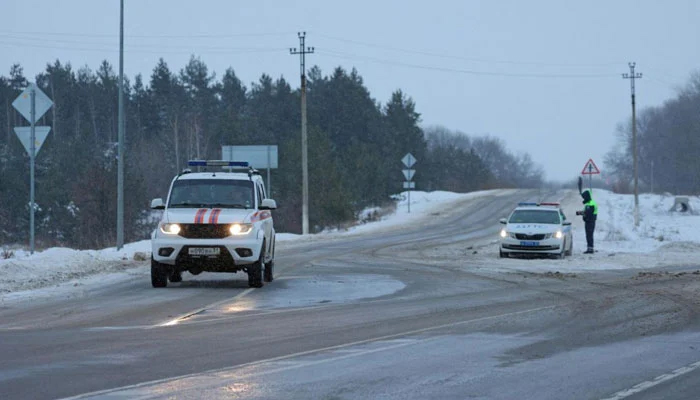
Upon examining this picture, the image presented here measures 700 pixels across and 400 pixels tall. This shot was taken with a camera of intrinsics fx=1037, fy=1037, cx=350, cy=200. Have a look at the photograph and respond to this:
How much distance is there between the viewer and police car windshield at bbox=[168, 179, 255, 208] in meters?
19.2

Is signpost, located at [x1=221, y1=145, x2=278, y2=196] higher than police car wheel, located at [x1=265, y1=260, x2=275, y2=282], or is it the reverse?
signpost, located at [x1=221, y1=145, x2=278, y2=196]

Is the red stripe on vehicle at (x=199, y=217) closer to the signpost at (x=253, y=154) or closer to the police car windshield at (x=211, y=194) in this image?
the police car windshield at (x=211, y=194)

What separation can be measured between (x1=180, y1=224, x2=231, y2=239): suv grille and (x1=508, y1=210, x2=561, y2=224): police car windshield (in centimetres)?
1354

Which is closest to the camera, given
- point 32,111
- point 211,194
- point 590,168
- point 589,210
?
point 211,194

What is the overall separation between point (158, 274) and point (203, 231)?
133cm

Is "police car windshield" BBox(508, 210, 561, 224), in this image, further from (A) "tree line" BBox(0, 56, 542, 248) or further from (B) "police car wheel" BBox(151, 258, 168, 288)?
(A) "tree line" BBox(0, 56, 542, 248)

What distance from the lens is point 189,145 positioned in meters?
84.2

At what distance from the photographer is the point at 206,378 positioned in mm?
8992

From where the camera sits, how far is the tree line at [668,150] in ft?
344

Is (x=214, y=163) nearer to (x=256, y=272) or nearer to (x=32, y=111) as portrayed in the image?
(x=256, y=272)

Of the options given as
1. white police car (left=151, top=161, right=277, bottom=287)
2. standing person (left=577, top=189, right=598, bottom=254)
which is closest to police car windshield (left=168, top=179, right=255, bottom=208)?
white police car (left=151, top=161, right=277, bottom=287)

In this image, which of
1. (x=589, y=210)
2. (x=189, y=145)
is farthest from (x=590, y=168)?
(x=189, y=145)

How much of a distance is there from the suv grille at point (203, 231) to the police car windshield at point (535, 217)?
1354cm

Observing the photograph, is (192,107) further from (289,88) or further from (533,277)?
(533,277)
